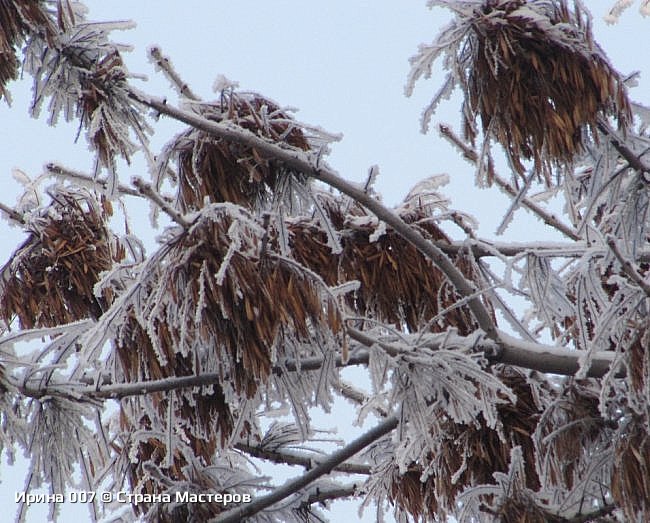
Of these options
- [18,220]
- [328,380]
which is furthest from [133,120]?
[18,220]

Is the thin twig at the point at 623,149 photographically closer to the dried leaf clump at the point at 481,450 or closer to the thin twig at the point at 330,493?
the dried leaf clump at the point at 481,450

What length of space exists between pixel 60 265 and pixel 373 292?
171 centimetres

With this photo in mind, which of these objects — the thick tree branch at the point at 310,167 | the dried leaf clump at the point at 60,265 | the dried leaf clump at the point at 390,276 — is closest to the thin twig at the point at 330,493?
the dried leaf clump at the point at 390,276

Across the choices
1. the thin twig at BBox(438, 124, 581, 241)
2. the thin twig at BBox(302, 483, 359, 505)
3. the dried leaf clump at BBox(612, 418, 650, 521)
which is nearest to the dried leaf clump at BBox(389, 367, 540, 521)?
the dried leaf clump at BBox(612, 418, 650, 521)

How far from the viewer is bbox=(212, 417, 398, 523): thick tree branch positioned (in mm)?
4281

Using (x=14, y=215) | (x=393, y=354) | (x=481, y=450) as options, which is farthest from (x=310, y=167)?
(x=14, y=215)

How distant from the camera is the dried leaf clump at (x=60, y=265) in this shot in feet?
16.2

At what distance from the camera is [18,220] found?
5.30 metres

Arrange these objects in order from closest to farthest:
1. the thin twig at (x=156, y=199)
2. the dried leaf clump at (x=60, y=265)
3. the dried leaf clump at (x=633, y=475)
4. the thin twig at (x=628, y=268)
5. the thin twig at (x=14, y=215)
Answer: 1. the thin twig at (x=156, y=199)
2. the thin twig at (x=628, y=268)
3. the dried leaf clump at (x=633, y=475)
4. the dried leaf clump at (x=60, y=265)
5. the thin twig at (x=14, y=215)

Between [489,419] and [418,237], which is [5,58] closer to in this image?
[418,237]

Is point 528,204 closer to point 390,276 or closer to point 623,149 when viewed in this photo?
point 390,276

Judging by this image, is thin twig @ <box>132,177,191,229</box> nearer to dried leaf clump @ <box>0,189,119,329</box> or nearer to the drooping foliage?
the drooping foliage

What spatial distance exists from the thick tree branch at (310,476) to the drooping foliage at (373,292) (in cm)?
2

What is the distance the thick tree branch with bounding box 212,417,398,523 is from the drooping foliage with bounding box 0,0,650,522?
2cm
